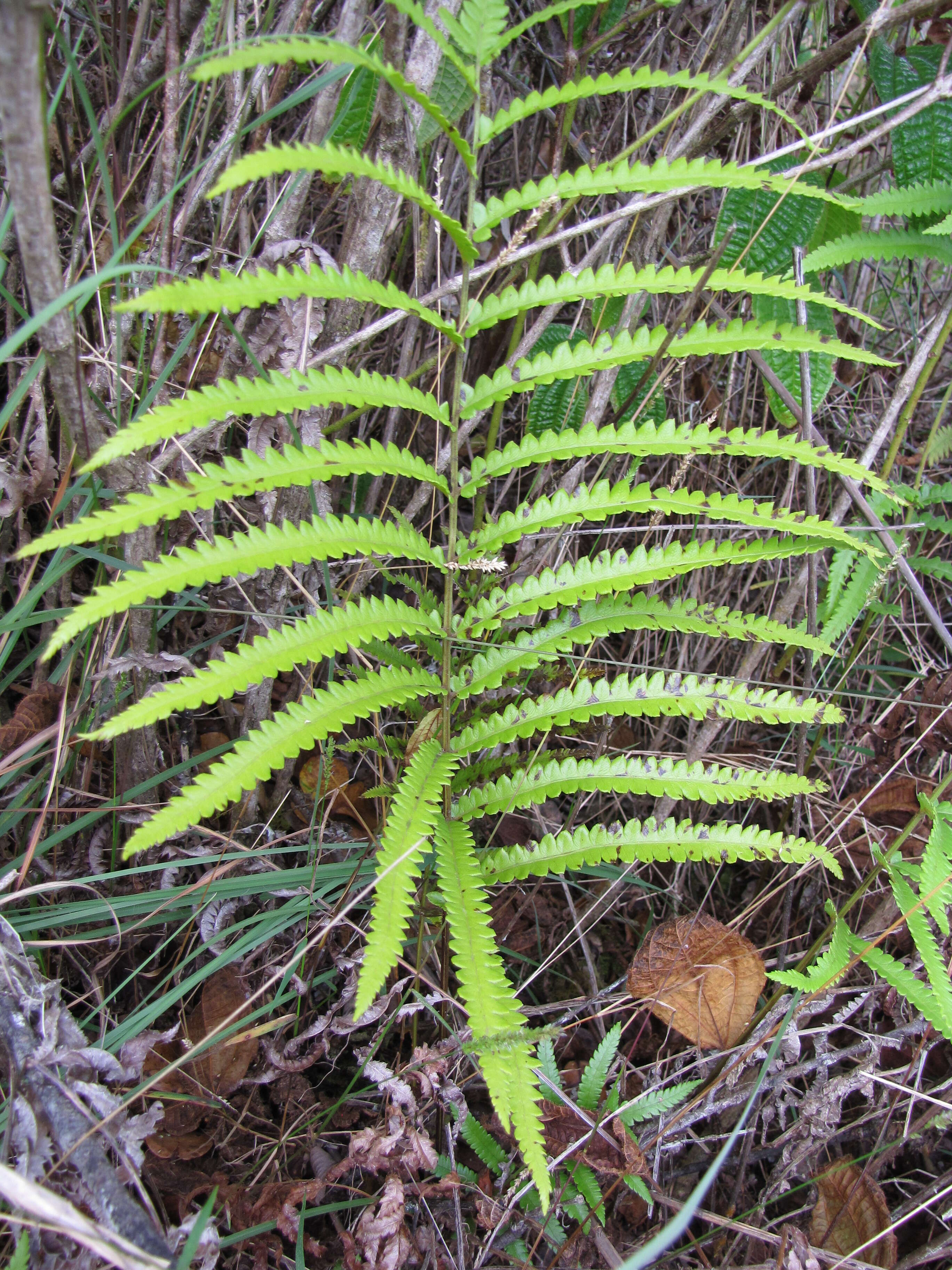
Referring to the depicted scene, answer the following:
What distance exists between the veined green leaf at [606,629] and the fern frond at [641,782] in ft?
0.69

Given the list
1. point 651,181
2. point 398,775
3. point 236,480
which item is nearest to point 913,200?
point 651,181

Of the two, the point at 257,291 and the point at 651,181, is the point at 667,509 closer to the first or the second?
the point at 651,181

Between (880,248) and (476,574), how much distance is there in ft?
4.32

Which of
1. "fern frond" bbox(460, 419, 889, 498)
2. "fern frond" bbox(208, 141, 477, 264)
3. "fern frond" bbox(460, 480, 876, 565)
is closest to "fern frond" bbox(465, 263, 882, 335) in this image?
"fern frond" bbox(208, 141, 477, 264)

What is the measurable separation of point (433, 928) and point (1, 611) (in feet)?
4.12

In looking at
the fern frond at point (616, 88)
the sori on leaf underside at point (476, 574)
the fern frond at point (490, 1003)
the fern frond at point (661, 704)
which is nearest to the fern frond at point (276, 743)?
the sori on leaf underside at point (476, 574)

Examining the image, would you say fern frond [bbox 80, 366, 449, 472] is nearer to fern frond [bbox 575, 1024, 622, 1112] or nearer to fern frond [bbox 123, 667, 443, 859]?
→ fern frond [bbox 123, 667, 443, 859]

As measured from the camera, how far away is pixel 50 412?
1.88m

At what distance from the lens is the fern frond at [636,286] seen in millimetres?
1380

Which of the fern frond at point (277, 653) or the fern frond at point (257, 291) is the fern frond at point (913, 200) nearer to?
the fern frond at point (257, 291)

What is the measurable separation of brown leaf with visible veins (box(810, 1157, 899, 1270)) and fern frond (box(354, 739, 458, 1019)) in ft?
3.89

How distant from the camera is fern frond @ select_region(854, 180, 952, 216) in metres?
1.80

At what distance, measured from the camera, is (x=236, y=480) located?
1.26 metres

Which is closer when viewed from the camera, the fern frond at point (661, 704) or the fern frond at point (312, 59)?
the fern frond at point (312, 59)
